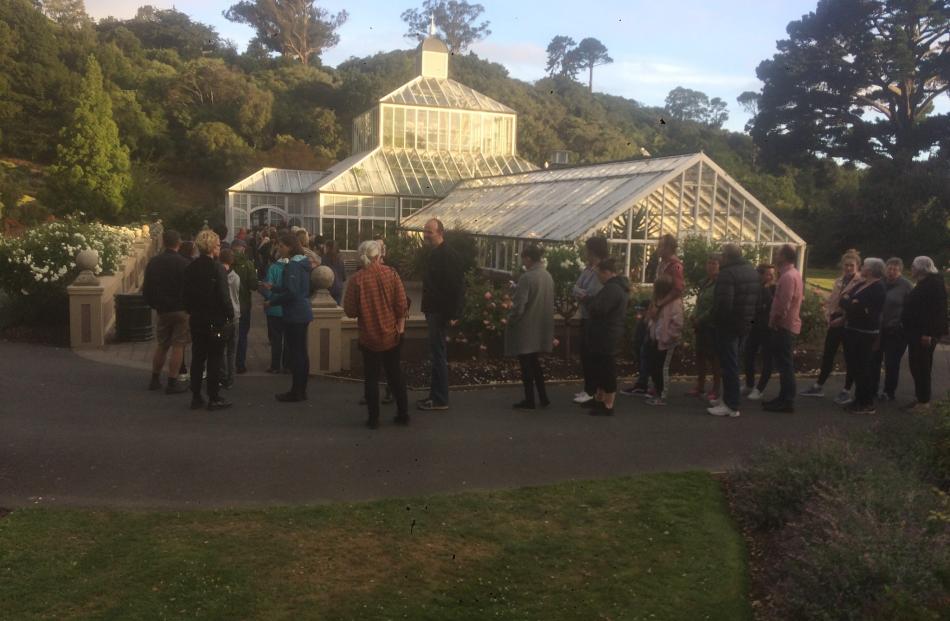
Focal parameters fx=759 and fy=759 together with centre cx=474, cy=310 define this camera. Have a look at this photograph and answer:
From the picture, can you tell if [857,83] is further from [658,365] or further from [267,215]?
[658,365]

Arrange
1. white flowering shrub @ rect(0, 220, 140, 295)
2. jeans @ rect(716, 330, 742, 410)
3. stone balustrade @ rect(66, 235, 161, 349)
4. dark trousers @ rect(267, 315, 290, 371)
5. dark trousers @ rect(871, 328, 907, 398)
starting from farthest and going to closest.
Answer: white flowering shrub @ rect(0, 220, 140, 295) → stone balustrade @ rect(66, 235, 161, 349) → dark trousers @ rect(267, 315, 290, 371) → dark trousers @ rect(871, 328, 907, 398) → jeans @ rect(716, 330, 742, 410)

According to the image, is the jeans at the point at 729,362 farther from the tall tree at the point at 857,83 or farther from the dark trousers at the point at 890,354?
the tall tree at the point at 857,83

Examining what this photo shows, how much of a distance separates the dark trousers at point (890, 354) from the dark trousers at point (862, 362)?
289 millimetres

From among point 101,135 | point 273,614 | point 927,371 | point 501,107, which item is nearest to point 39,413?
point 273,614

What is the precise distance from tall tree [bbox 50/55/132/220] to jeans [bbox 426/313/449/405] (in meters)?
26.9

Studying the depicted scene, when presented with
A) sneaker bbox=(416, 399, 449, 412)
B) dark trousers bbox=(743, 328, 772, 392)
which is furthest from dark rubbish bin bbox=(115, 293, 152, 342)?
dark trousers bbox=(743, 328, 772, 392)

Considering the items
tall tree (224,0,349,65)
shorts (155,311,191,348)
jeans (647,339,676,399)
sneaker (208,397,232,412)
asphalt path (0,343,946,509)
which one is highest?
tall tree (224,0,349,65)

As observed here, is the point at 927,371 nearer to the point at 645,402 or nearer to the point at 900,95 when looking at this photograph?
the point at 645,402

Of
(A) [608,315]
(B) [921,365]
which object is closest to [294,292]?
(A) [608,315]

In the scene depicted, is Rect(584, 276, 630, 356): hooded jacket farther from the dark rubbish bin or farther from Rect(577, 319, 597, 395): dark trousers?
the dark rubbish bin

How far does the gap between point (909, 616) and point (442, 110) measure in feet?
104

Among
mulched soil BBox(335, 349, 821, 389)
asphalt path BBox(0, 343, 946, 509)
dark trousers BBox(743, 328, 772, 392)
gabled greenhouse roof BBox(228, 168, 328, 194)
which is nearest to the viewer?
asphalt path BBox(0, 343, 946, 509)

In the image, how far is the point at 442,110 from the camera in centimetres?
3325

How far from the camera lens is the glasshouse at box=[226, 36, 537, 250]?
29891 mm
